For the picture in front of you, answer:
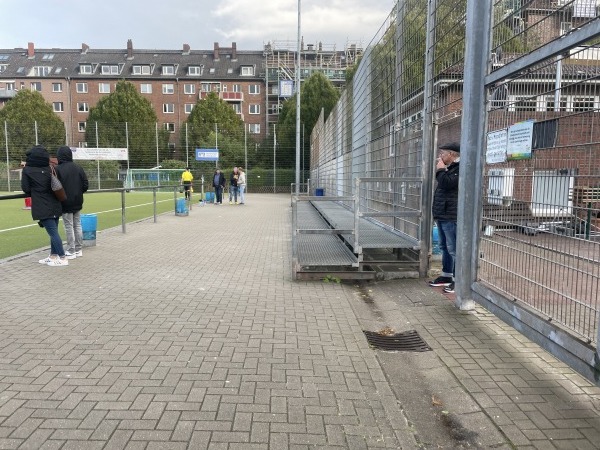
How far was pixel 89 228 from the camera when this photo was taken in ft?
30.2

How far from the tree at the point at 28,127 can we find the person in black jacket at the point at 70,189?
24.9 metres

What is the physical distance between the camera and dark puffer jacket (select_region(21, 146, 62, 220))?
7.21 meters

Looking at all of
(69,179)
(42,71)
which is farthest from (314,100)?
(42,71)

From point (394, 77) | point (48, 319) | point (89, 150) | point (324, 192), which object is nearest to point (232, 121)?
point (89, 150)

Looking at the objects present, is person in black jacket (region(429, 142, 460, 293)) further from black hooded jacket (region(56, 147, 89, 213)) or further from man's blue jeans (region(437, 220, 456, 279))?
black hooded jacket (region(56, 147, 89, 213))

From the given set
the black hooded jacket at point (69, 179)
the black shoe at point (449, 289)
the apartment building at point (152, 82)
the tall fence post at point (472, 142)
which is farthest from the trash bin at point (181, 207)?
the apartment building at point (152, 82)

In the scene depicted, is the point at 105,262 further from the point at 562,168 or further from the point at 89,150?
the point at 89,150

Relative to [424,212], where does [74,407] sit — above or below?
below

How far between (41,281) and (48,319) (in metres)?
1.87

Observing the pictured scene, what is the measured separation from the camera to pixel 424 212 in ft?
21.6

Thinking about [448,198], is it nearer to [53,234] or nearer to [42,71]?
[53,234]

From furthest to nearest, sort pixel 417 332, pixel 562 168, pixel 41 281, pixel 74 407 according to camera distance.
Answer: pixel 41 281
pixel 417 332
pixel 562 168
pixel 74 407

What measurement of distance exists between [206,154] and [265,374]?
123ft

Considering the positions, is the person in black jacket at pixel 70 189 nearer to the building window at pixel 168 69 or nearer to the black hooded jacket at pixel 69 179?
the black hooded jacket at pixel 69 179
